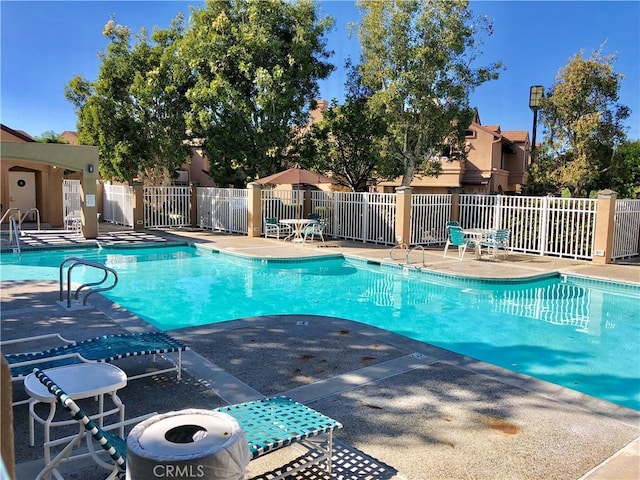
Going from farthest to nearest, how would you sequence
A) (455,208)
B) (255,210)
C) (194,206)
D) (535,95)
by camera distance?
(194,206)
(255,210)
(455,208)
(535,95)

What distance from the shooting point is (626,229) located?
569 inches

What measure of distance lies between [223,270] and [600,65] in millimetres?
13357

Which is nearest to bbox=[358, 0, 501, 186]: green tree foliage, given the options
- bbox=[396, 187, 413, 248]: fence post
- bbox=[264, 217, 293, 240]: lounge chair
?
bbox=[396, 187, 413, 248]: fence post

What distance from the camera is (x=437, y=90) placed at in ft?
55.9

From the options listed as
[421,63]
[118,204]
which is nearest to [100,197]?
[118,204]

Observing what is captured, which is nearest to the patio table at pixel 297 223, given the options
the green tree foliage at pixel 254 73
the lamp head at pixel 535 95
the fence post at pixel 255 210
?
the fence post at pixel 255 210

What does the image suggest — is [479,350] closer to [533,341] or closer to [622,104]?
[533,341]

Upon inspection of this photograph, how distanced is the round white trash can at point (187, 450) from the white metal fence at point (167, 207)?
68.4 ft

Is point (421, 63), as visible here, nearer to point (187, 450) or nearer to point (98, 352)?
point (98, 352)

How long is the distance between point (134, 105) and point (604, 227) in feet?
59.7

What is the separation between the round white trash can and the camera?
2.09 metres

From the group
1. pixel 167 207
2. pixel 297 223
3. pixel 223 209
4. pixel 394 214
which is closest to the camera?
pixel 394 214

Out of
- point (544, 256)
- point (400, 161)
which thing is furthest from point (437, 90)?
point (544, 256)

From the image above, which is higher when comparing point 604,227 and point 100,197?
point 100,197
